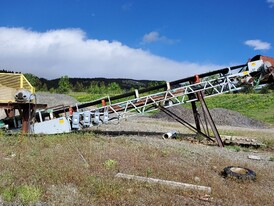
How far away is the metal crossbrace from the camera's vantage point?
47.0 ft

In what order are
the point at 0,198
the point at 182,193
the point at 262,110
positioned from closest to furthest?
the point at 0,198 → the point at 182,193 → the point at 262,110

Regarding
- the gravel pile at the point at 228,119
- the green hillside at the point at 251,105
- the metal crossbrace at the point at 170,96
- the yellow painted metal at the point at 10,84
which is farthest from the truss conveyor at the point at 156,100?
the green hillside at the point at 251,105

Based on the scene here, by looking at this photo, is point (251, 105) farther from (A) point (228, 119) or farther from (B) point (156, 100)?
(B) point (156, 100)

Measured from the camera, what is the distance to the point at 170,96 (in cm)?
1468

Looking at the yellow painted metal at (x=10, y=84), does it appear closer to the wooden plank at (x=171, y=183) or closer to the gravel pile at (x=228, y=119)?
the wooden plank at (x=171, y=183)

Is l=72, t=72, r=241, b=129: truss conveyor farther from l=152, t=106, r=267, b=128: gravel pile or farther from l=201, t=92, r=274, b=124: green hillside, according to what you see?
l=201, t=92, r=274, b=124: green hillside

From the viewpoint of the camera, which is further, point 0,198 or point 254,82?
point 254,82

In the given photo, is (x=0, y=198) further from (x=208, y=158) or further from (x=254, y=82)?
(x=254, y=82)

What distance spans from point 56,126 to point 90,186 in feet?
24.8

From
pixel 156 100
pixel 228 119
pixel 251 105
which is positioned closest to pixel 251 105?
pixel 251 105

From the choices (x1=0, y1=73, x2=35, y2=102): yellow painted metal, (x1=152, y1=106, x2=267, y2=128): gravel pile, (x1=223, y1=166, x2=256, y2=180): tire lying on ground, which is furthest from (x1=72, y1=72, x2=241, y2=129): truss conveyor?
(x1=152, y1=106, x2=267, y2=128): gravel pile

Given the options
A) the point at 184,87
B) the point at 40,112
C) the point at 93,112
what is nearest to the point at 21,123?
the point at 40,112

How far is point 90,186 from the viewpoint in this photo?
22.9ft

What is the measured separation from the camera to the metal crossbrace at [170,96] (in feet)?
47.0
